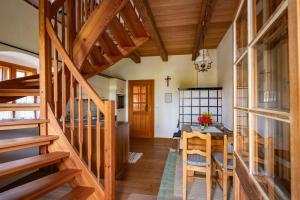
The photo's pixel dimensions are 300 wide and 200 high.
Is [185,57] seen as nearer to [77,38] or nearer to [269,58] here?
[77,38]

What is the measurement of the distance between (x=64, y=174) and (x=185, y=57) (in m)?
5.22

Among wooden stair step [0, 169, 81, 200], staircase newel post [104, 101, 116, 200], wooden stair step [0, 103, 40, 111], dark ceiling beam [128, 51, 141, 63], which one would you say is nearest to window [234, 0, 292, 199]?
staircase newel post [104, 101, 116, 200]

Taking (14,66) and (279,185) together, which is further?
(14,66)

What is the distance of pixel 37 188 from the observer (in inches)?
55.4

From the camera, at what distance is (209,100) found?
5297 mm

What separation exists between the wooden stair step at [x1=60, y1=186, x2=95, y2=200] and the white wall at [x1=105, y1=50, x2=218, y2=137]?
14.9 ft

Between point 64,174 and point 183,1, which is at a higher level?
point 183,1

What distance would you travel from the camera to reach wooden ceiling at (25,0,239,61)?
2.95 metres

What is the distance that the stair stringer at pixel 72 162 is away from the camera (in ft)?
6.01

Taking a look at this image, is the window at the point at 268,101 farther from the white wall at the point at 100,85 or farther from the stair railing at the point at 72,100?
Answer: the white wall at the point at 100,85

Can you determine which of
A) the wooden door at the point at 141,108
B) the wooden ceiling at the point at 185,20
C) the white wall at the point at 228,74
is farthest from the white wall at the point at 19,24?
the white wall at the point at 228,74

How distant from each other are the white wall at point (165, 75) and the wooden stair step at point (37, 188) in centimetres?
463

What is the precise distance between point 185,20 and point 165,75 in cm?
278

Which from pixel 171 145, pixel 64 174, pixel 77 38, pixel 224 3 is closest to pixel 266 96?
pixel 64 174
